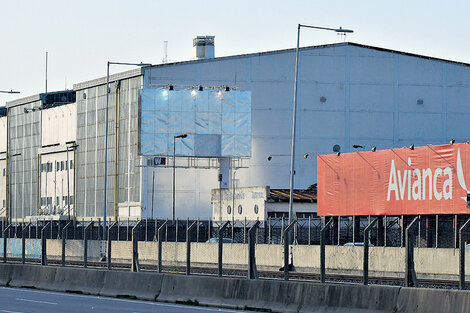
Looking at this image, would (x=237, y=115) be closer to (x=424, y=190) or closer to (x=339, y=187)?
(x=339, y=187)

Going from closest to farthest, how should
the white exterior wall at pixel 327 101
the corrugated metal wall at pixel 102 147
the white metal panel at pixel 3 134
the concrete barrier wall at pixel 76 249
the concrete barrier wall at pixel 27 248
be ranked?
the concrete barrier wall at pixel 76 249 < the concrete barrier wall at pixel 27 248 < the white exterior wall at pixel 327 101 < the corrugated metal wall at pixel 102 147 < the white metal panel at pixel 3 134

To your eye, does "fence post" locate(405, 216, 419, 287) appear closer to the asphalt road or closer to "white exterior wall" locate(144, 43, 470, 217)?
the asphalt road

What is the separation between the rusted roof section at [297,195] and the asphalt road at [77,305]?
5317cm

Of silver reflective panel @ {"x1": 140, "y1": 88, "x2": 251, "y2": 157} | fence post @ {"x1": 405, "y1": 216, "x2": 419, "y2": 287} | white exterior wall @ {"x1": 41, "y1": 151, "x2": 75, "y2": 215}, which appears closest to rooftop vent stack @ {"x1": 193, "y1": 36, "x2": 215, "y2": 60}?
silver reflective panel @ {"x1": 140, "y1": 88, "x2": 251, "y2": 157}

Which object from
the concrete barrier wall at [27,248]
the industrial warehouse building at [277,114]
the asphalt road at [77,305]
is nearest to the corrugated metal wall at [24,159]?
the industrial warehouse building at [277,114]

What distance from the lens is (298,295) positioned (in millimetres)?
24609

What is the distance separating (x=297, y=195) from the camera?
90.0 meters

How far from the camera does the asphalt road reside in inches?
1023

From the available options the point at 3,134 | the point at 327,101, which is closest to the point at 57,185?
the point at 3,134

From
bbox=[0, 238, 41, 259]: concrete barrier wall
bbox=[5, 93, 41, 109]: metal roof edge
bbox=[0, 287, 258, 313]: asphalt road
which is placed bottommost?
bbox=[0, 238, 41, 259]: concrete barrier wall

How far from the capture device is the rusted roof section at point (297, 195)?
86.1 m

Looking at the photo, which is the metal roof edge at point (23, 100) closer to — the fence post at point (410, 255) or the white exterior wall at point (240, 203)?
the white exterior wall at point (240, 203)

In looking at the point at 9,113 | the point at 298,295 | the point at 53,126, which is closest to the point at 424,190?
the point at 298,295

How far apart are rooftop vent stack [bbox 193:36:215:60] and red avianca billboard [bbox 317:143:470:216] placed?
4012 centimetres
